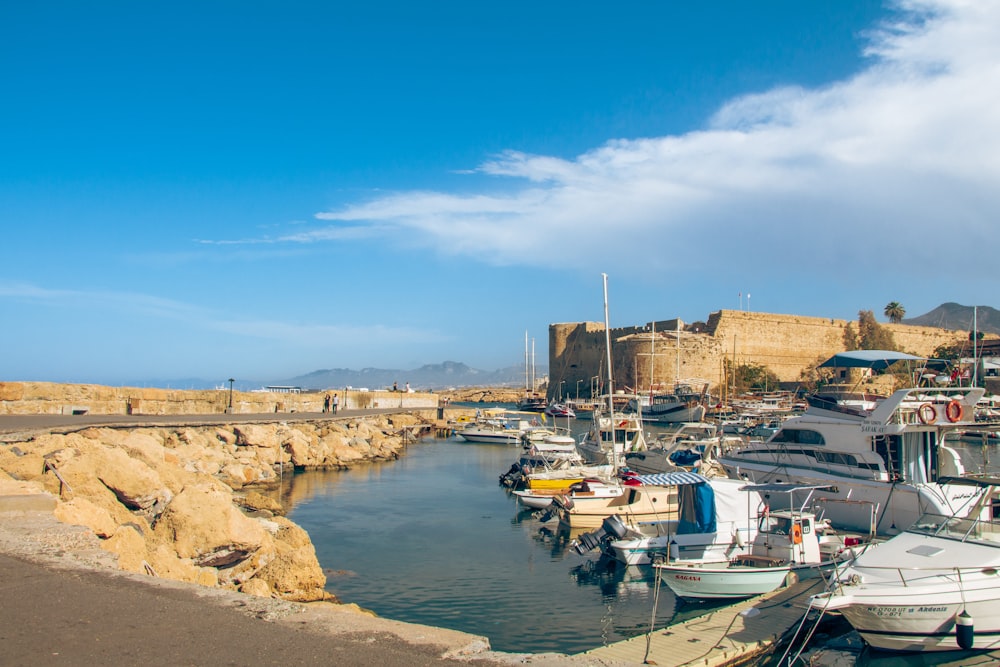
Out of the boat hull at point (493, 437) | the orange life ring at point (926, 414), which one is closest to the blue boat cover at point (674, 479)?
the orange life ring at point (926, 414)

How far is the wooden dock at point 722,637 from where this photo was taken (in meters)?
7.54

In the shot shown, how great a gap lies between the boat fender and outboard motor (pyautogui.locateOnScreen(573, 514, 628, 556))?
18.4ft

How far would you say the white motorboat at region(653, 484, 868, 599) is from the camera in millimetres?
9859

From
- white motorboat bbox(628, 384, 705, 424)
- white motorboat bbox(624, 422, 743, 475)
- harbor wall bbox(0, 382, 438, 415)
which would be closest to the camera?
white motorboat bbox(624, 422, 743, 475)

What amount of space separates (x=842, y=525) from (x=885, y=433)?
1.70 metres

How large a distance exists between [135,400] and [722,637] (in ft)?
82.8

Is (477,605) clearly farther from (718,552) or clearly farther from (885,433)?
(885,433)

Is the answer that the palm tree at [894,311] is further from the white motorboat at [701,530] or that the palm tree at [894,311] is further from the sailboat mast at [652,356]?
the white motorboat at [701,530]

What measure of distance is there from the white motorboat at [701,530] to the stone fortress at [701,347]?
3843 cm

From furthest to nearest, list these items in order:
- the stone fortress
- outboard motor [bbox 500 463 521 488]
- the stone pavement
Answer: the stone fortress
outboard motor [bbox 500 463 521 488]
the stone pavement

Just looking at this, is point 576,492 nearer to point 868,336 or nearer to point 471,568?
point 471,568

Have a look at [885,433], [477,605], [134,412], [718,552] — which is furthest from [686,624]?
[134,412]

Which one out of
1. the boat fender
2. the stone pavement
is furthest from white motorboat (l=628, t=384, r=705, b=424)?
the stone pavement

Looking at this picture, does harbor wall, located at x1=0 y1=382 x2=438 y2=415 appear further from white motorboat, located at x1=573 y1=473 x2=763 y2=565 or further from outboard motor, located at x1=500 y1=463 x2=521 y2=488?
white motorboat, located at x1=573 y1=473 x2=763 y2=565
